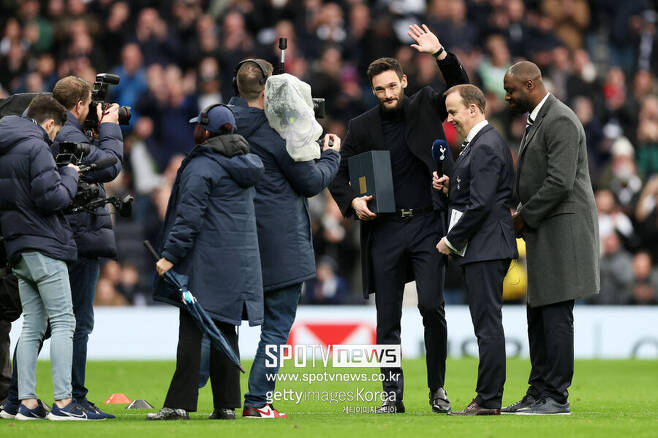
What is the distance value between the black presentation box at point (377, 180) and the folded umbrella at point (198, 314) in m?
1.79

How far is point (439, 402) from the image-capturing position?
938 centimetres

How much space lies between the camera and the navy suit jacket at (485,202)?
29.2 feet

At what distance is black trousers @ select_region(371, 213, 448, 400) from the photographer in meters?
9.42

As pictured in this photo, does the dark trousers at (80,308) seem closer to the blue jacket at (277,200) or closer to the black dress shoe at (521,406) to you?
the blue jacket at (277,200)

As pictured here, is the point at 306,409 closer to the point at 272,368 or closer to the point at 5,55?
the point at 272,368

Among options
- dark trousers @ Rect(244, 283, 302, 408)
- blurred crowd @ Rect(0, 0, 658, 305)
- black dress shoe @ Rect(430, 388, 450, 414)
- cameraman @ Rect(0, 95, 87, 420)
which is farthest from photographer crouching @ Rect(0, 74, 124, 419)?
blurred crowd @ Rect(0, 0, 658, 305)

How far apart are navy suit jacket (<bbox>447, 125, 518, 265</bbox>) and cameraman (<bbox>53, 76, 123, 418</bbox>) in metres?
2.50

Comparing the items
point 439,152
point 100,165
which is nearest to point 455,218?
point 439,152

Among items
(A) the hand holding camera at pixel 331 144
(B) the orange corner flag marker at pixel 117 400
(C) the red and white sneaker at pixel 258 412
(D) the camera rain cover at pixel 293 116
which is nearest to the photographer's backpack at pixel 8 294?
(B) the orange corner flag marker at pixel 117 400

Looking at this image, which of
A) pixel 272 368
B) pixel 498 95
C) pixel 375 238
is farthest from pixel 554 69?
pixel 272 368

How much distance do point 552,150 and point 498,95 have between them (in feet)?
35.6

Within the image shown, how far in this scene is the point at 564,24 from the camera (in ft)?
74.0

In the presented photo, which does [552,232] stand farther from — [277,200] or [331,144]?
[277,200]

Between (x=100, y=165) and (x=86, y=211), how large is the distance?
0.40 m
